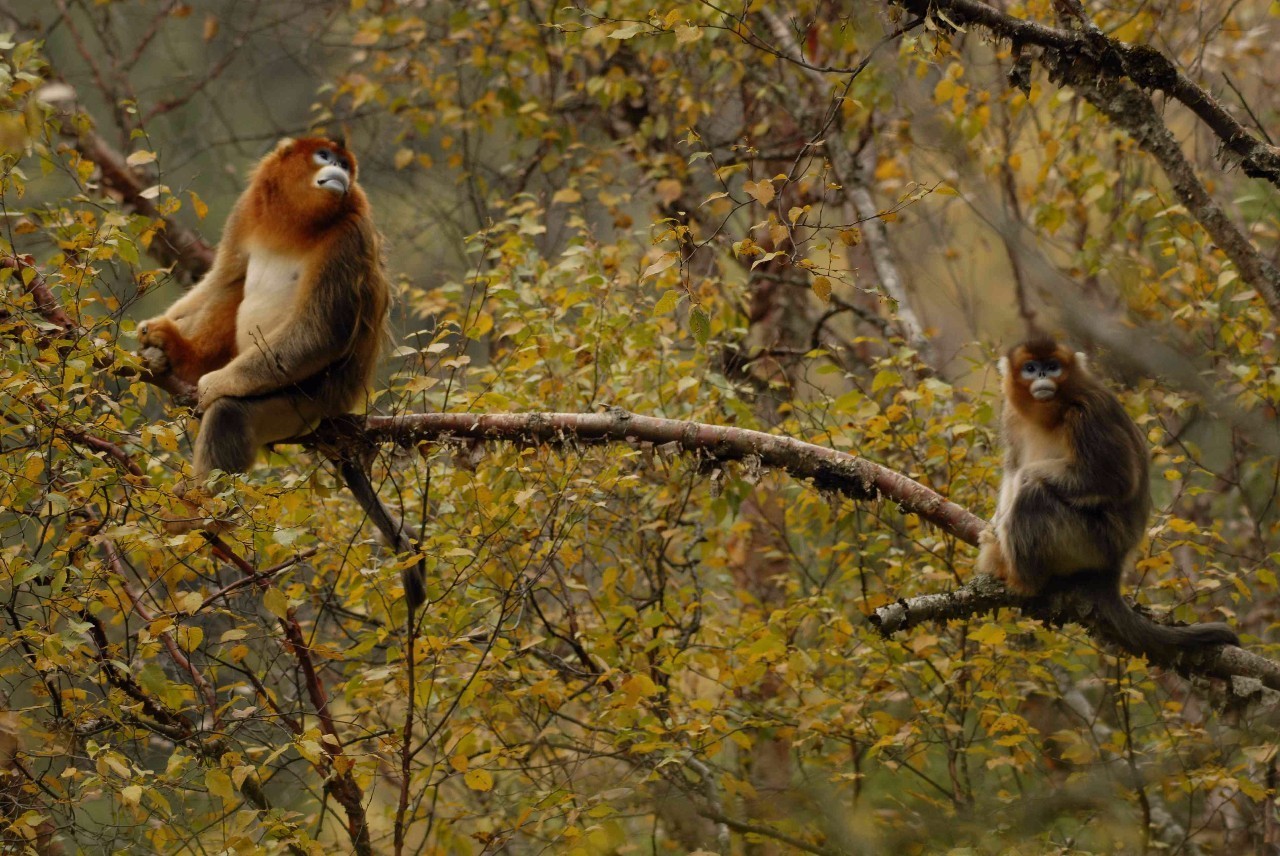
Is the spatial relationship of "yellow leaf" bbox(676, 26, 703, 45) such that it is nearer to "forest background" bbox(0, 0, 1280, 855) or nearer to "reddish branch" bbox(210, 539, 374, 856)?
"forest background" bbox(0, 0, 1280, 855)

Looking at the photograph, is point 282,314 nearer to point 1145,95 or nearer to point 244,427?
point 244,427

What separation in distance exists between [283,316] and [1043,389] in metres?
2.66

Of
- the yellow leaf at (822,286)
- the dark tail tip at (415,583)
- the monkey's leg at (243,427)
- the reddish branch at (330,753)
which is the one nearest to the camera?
the yellow leaf at (822,286)

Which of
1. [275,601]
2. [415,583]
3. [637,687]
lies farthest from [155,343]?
[637,687]

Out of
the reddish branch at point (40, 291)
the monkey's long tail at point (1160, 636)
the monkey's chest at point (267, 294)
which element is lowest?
the monkey's long tail at point (1160, 636)

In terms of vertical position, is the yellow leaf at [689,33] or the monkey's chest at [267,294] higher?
the yellow leaf at [689,33]

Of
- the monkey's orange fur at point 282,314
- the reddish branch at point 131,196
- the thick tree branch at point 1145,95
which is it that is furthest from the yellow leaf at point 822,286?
the reddish branch at point 131,196

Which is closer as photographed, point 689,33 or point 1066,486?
point 689,33

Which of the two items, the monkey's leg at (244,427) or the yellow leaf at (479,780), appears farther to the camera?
the monkey's leg at (244,427)

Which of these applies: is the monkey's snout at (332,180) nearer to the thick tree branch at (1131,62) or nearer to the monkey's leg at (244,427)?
the monkey's leg at (244,427)

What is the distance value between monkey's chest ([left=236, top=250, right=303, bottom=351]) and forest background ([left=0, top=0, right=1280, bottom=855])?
0.45 m

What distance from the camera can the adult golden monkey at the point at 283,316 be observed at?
153 inches

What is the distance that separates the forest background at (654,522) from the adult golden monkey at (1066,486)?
15 cm

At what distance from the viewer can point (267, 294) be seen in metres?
4.25
